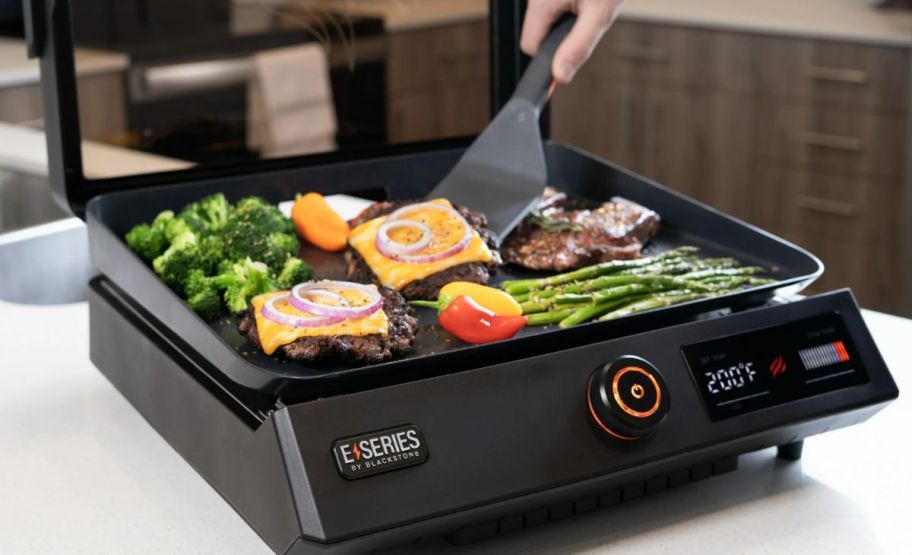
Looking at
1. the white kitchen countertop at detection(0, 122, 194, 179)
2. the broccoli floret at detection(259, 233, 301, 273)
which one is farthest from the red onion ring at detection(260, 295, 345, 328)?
the white kitchen countertop at detection(0, 122, 194, 179)

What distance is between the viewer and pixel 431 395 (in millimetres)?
997

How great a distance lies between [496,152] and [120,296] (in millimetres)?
502

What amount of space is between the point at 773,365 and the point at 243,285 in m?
0.54

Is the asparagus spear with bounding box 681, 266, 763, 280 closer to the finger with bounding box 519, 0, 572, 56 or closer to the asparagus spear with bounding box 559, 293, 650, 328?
the asparagus spear with bounding box 559, 293, 650, 328

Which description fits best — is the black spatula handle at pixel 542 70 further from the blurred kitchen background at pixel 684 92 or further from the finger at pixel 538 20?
the blurred kitchen background at pixel 684 92

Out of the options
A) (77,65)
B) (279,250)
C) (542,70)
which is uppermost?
(542,70)

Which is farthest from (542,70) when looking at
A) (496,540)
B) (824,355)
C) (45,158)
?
(45,158)

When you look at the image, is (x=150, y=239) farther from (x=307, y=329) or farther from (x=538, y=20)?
(x=538, y=20)

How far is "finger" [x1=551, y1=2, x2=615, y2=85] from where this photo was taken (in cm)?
149

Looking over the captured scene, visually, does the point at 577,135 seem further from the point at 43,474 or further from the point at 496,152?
the point at 43,474

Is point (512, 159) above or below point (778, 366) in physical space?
above

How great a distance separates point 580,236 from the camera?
1408 millimetres

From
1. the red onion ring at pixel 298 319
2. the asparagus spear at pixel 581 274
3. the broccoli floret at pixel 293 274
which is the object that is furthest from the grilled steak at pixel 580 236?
the red onion ring at pixel 298 319

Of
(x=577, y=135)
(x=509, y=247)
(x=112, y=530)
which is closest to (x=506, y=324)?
(x=509, y=247)
